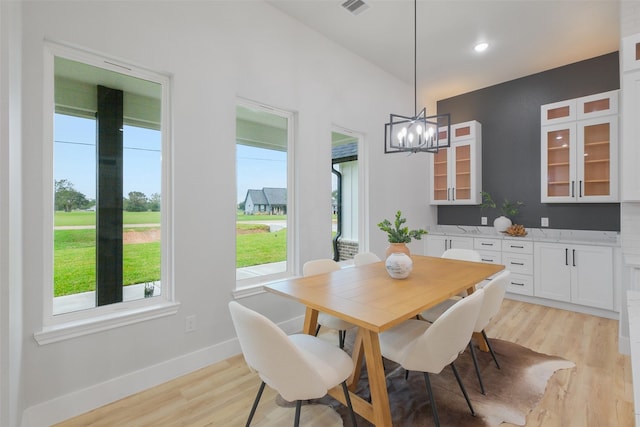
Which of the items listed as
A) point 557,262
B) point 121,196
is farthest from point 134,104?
point 557,262

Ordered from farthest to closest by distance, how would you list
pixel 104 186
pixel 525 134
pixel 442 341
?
pixel 525 134 < pixel 104 186 < pixel 442 341

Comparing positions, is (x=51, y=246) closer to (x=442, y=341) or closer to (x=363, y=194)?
(x=442, y=341)

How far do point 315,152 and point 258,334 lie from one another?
2.32 meters

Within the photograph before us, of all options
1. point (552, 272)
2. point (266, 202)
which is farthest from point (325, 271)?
point (552, 272)

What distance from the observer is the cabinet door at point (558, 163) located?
12.5 feet

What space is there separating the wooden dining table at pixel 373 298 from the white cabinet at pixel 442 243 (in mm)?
2017

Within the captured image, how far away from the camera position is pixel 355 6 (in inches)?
115

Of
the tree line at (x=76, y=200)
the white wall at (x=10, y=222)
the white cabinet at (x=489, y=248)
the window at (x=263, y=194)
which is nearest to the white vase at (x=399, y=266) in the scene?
the window at (x=263, y=194)

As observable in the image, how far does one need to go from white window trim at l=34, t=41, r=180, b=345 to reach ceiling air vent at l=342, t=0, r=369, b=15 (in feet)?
5.92

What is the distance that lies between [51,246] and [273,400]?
1.70 metres

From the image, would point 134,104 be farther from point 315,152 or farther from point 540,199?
point 540,199

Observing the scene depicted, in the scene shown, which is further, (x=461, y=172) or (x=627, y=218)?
(x=461, y=172)

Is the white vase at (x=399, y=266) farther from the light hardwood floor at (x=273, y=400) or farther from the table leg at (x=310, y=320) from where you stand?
the light hardwood floor at (x=273, y=400)

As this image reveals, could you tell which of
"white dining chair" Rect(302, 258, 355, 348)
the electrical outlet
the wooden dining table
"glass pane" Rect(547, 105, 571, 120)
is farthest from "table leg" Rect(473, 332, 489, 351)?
"glass pane" Rect(547, 105, 571, 120)
